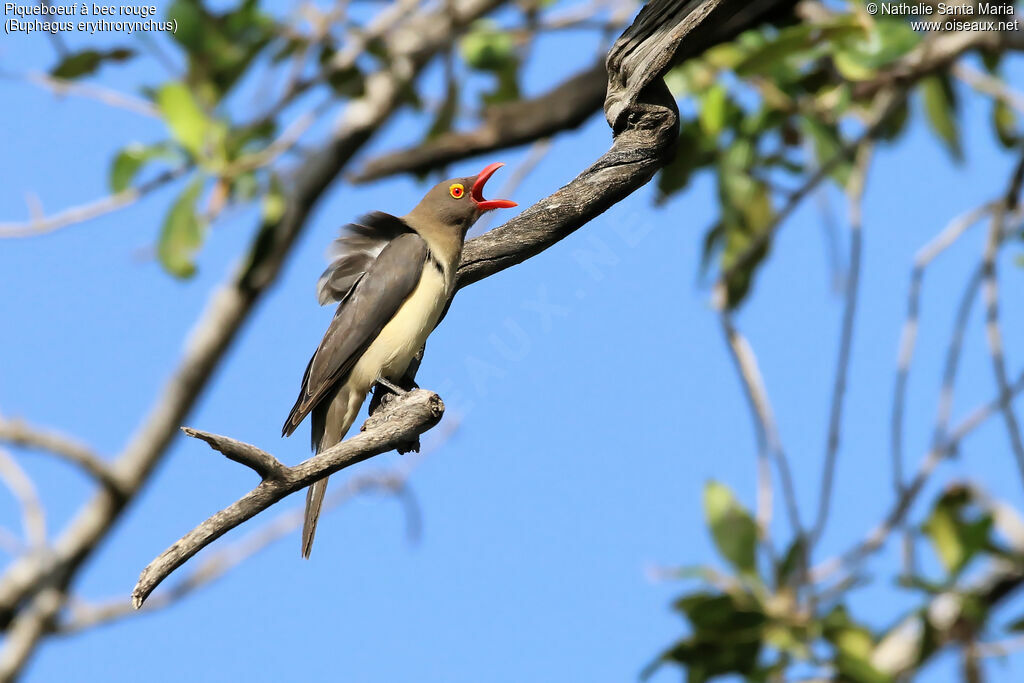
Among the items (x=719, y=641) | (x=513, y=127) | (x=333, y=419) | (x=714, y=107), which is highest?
(x=714, y=107)

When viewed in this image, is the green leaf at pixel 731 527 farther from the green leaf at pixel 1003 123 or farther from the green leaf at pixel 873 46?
the green leaf at pixel 1003 123

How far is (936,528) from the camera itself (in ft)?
17.3

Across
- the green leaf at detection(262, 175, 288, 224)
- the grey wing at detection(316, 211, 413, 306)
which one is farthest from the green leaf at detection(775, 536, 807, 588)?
the green leaf at detection(262, 175, 288, 224)

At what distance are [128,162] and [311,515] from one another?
2.81 metres

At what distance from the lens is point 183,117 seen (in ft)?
19.8

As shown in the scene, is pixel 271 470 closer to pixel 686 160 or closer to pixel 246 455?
pixel 246 455

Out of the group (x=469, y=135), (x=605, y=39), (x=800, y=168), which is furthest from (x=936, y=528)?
(x=605, y=39)

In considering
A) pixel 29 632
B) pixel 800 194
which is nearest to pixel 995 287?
pixel 800 194

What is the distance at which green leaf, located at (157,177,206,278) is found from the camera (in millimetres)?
6025

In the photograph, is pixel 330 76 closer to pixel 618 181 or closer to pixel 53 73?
pixel 53 73

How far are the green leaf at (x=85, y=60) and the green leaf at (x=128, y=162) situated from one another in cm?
57

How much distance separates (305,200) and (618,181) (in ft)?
15.3

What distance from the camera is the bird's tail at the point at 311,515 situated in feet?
13.9

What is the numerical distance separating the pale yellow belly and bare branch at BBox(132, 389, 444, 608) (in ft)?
3.96
